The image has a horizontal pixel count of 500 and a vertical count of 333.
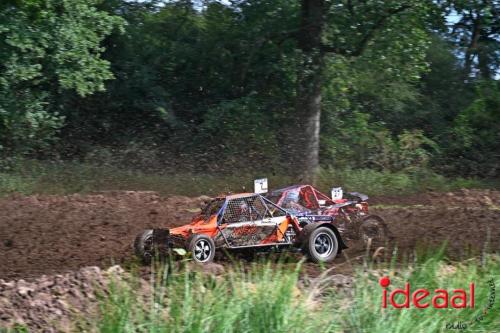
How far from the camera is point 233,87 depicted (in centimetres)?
2708

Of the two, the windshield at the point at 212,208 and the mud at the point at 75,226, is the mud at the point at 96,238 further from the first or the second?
the windshield at the point at 212,208

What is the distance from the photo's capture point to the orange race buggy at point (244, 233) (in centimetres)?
1173

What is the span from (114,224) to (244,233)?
3.94 metres

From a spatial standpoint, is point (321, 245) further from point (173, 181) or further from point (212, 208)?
point (173, 181)

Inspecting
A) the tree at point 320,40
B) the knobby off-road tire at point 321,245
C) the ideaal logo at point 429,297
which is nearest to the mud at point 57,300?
the ideaal logo at point 429,297

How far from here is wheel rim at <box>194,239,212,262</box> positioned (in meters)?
11.6

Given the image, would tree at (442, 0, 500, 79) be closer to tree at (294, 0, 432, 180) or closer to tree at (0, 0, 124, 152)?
tree at (294, 0, 432, 180)

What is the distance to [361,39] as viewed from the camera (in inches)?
949

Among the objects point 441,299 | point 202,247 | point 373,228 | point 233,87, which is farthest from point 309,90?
point 441,299

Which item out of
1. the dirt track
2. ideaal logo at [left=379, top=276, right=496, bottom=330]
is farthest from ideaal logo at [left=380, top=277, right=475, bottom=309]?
the dirt track

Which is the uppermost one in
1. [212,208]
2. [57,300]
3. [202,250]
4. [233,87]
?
[233,87]

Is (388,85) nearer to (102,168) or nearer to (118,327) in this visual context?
(102,168)

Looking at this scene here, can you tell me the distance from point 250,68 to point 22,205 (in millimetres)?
11268

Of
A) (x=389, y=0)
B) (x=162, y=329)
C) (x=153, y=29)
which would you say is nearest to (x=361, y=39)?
(x=389, y=0)
